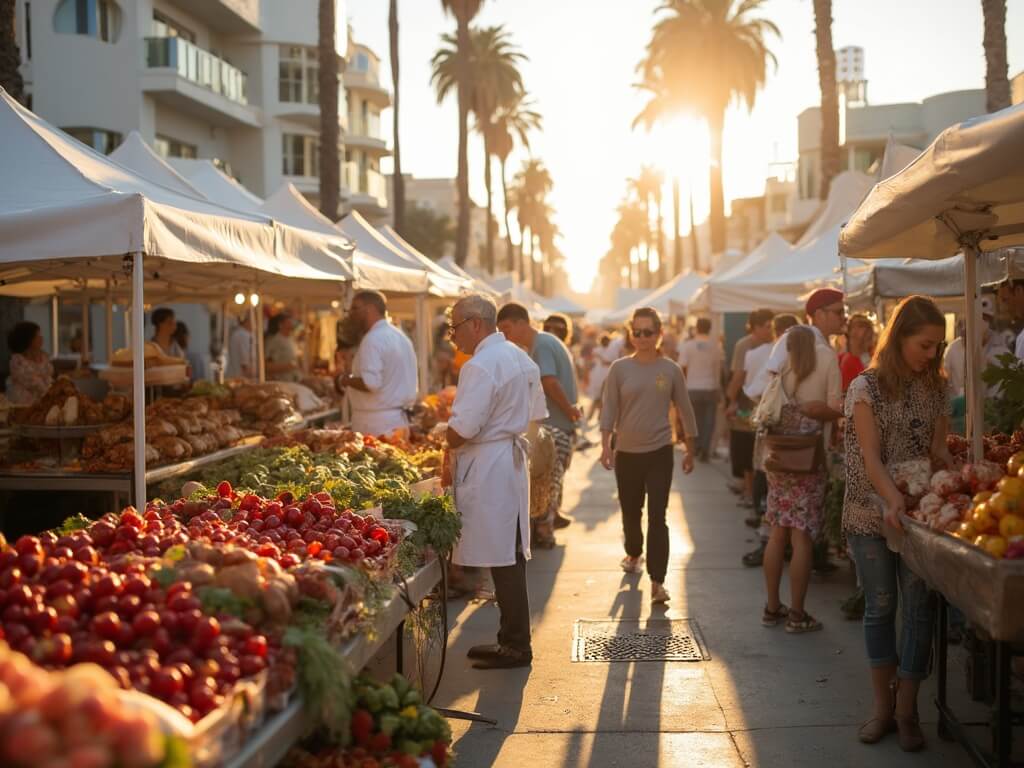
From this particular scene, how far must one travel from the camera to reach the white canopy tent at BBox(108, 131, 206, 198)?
442 inches

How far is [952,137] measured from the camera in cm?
425

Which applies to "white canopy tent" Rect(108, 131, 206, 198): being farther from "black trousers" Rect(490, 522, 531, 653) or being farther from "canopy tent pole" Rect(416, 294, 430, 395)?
→ "black trousers" Rect(490, 522, 531, 653)

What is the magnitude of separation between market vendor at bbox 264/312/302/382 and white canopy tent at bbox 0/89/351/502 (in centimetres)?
726

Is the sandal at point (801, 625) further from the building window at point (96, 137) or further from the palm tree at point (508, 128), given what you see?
the palm tree at point (508, 128)

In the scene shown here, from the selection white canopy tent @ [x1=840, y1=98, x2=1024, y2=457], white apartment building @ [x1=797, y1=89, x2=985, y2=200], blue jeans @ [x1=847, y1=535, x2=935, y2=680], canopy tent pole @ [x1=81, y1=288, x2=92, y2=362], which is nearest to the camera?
white canopy tent @ [x1=840, y1=98, x2=1024, y2=457]

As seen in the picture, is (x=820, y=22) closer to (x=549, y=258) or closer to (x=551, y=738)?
(x=551, y=738)

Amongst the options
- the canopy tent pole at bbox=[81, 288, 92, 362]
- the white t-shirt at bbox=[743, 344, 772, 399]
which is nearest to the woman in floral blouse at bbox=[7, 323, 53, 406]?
the canopy tent pole at bbox=[81, 288, 92, 362]

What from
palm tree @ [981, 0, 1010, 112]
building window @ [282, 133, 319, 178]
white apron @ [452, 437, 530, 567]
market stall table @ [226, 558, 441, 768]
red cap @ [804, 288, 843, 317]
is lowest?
market stall table @ [226, 558, 441, 768]

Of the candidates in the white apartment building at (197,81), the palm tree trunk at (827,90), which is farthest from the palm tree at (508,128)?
the palm tree trunk at (827,90)

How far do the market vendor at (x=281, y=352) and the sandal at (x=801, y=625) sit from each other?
417 inches

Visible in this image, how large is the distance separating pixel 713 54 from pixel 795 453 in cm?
3464

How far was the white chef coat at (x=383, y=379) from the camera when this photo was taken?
9.55 meters

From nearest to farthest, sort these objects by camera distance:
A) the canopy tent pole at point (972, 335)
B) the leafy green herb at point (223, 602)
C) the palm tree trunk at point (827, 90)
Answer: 1. the leafy green herb at point (223, 602)
2. the canopy tent pole at point (972, 335)
3. the palm tree trunk at point (827, 90)

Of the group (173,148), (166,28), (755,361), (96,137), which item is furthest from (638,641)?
(166,28)
